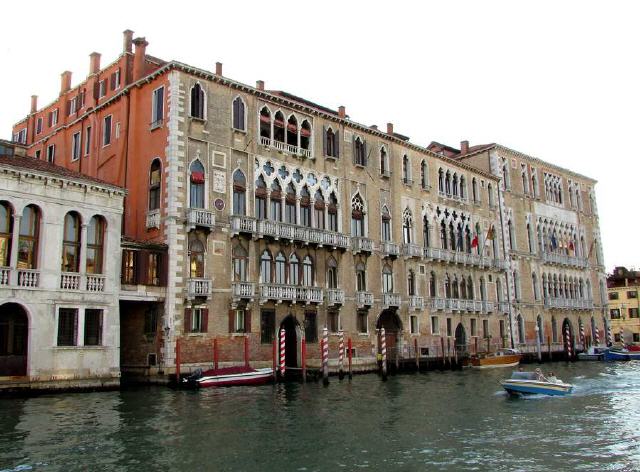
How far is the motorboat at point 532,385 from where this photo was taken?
2247 cm

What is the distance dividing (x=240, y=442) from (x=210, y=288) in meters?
13.0

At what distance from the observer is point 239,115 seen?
96.2ft

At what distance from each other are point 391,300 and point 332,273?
14.1 feet

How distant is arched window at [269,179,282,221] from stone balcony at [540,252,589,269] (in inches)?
989

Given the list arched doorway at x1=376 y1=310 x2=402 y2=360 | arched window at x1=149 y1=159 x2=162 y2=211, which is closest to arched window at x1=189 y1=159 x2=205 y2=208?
arched window at x1=149 y1=159 x2=162 y2=211

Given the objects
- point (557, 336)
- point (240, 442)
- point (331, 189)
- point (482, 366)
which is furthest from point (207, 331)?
point (557, 336)

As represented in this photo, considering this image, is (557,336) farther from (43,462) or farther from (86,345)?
(43,462)

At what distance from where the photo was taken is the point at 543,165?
1998 inches

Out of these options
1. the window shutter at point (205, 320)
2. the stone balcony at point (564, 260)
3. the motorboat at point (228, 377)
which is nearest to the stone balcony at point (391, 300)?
the motorboat at point (228, 377)

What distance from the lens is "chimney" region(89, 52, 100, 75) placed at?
1313 inches

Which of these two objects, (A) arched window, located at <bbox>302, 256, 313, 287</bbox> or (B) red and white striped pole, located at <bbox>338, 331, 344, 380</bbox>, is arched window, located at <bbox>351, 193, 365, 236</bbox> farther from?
(B) red and white striped pole, located at <bbox>338, 331, 344, 380</bbox>

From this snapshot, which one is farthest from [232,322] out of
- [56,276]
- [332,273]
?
[56,276]

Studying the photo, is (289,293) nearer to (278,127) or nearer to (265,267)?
(265,267)

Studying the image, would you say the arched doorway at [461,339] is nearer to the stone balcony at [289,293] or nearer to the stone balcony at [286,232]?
the stone balcony at [286,232]
